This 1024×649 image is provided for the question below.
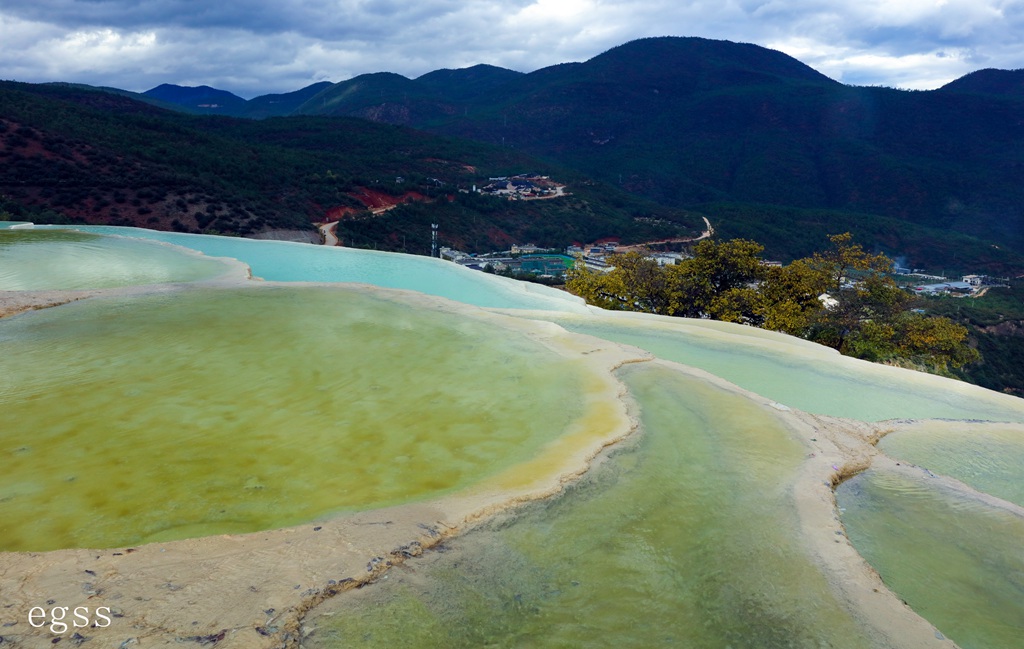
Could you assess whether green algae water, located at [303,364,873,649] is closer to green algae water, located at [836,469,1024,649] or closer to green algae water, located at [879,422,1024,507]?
green algae water, located at [836,469,1024,649]

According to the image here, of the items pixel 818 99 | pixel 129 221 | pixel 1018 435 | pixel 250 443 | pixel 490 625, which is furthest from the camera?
pixel 818 99

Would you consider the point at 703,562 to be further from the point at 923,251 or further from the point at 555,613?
the point at 923,251

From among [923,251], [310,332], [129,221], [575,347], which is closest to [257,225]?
[129,221]

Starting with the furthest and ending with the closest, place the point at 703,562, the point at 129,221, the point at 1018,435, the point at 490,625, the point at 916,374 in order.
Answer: the point at 129,221
the point at 916,374
the point at 1018,435
the point at 703,562
the point at 490,625

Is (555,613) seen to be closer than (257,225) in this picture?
Yes

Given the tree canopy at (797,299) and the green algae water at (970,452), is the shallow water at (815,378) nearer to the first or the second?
the green algae water at (970,452)

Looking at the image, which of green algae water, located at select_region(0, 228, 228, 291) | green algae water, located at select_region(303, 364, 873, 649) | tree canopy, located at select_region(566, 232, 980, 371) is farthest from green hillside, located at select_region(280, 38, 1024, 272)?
green algae water, located at select_region(303, 364, 873, 649)
